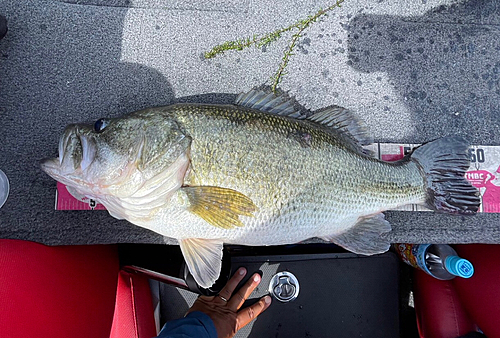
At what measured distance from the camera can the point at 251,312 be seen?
6.01ft

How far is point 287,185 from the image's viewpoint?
4.24 ft

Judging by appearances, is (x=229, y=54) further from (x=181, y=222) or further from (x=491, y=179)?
(x=491, y=179)

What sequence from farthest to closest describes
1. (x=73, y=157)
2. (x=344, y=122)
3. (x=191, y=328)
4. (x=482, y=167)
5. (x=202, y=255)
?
(x=482, y=167) → (x=191, y=328) → (x=344, y=122) → (x=202, y=255) → (x=73, y=157)

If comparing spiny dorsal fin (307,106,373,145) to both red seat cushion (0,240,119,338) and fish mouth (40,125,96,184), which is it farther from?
red seat cushion (0,240,119,338)

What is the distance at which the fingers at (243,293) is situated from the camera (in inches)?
71.6

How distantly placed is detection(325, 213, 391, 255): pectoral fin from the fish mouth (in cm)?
107

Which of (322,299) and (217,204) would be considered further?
(322,299)

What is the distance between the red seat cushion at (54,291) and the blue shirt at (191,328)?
11.8 inches

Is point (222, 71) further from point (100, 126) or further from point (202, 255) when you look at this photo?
point (202, 255)

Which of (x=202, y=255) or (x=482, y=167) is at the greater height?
(x=482, y=167)

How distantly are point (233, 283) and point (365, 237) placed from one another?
815mm

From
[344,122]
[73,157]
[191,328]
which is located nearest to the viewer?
[73,157]

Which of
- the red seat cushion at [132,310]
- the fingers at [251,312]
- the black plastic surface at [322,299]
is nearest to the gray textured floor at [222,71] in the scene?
the red seat cushion at [132,310]

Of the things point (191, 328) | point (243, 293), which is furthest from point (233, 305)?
point (191, 328)
